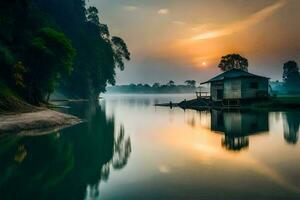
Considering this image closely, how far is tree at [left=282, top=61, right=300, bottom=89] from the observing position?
152m

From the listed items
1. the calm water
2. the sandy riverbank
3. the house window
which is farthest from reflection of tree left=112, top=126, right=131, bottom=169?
the house window

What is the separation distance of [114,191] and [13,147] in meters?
13.5

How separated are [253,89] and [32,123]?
47629 mm

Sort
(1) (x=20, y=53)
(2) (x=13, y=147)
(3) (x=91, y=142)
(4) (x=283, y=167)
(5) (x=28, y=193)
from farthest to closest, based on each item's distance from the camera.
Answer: (1) (x=20, y=53) → (3) (x=91, y=142) → (2) (x=13, y=147) → (4) (x=283, y=167) → (5) (x=28, y=193)

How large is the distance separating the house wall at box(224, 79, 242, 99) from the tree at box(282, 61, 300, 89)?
318 feet

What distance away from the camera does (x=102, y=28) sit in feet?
489

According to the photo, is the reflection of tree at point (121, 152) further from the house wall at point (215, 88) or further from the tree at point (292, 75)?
the tree at point (292, 75)

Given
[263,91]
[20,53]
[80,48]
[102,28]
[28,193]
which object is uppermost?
[102,28]

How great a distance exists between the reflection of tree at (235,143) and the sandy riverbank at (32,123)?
17136 millimetres

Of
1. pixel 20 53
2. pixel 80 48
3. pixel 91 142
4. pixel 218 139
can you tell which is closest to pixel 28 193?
pixel 91 142

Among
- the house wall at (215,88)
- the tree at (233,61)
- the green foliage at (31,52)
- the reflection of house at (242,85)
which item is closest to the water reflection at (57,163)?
the green foliage at (31,52)

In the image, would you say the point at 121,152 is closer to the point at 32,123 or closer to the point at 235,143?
the point at 235,143

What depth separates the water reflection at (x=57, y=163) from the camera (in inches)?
521

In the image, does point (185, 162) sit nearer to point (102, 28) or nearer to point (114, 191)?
point (114, 191)
